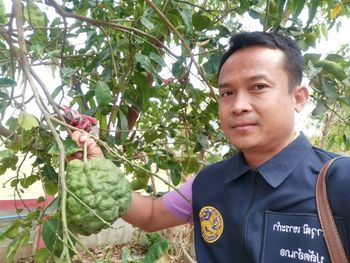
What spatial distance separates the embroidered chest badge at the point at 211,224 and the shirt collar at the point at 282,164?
131 mm

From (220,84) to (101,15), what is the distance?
99 centimetres

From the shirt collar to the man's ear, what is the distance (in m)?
0.10

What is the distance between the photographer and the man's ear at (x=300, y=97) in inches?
53.0

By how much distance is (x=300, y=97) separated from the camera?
4.45 feet

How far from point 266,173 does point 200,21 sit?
92cm

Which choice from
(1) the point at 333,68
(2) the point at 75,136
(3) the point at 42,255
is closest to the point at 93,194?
(2) the point at 75,136

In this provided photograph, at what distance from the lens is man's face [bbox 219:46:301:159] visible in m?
1.24

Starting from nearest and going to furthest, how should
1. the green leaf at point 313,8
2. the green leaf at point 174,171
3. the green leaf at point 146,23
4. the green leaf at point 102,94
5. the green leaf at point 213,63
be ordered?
the green leaf at point 102,94, the green leaf at point 313,8, the green leaf at point 146,23, the green leaf at point 213,63, the green leaf at point 174,171

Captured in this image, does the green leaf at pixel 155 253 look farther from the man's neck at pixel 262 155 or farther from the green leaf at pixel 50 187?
the green leaf at pixel 50 187

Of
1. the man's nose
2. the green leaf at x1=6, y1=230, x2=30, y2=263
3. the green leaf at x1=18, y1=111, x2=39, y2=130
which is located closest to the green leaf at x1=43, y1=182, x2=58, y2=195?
A: the green leaf at x1=6, y1=230, x2=30, y2=263

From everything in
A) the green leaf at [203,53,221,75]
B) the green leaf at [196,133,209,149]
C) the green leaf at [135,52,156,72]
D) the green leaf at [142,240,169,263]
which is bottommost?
the green leaf at [142,240,169,263]

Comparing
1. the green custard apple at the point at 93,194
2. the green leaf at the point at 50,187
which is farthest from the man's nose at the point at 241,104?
the green leaf at the point at 50,187

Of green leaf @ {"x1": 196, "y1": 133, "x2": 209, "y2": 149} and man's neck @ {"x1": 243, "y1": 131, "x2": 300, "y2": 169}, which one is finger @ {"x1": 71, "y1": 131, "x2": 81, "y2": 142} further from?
green leaf @ {"x1": 196, "y1": 133, "x2": 209, "y2": 149}

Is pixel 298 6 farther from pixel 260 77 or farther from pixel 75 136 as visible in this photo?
pixel 75 136
